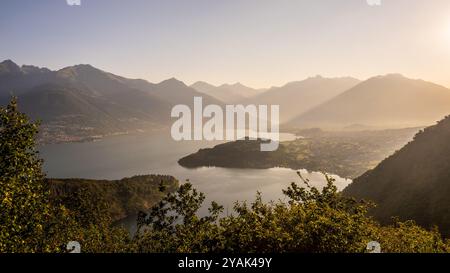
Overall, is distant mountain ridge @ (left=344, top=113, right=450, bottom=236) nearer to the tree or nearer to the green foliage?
the green foliage

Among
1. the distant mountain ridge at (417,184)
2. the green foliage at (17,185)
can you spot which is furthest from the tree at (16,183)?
the distant mountain ridge at (417,184)

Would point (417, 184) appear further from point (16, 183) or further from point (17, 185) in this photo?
point (16, 183)

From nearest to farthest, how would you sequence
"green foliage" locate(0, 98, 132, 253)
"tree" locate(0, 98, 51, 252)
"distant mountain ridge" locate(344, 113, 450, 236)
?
"green foliage" locate(0, 98, 132, 253) < "tree" locate(0, 98, 51, 252) < "distant mountain ridge" locate(344, 113, 450, 236)

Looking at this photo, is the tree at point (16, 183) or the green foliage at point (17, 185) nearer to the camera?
the green foliage at point (17, 185)

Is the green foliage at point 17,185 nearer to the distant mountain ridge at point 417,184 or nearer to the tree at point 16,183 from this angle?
the tree at point 16,183

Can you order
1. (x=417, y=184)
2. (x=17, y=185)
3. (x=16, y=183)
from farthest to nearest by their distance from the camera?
(x=417, y=184) < (x=17, y=185) < (x=16, y=183)

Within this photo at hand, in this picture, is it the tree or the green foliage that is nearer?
the green foliage

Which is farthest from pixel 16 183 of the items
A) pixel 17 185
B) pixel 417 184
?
pixel 417 184

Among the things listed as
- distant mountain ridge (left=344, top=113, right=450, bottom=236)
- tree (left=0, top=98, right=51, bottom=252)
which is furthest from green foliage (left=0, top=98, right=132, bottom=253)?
distant mountain ridge (left=344, top=113, right=450, bottom=236)
